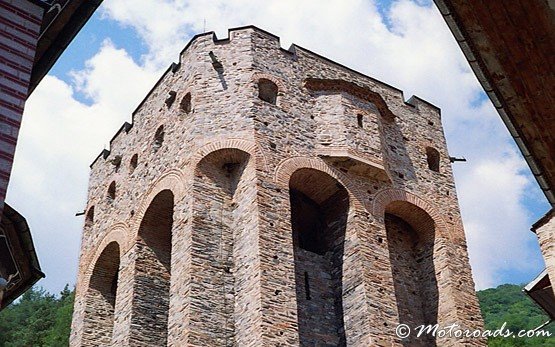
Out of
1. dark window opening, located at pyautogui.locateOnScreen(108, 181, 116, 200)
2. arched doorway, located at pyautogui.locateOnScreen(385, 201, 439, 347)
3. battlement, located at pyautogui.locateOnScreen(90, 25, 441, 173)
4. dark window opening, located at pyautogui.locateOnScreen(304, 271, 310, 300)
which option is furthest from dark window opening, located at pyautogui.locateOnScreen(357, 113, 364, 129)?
dark window opening, located at pyautogui.locateOnScreen(108, 181, 116, 200)

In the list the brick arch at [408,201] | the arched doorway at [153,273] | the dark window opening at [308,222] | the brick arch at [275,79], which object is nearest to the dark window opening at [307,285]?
the dark window opening at [308,222]

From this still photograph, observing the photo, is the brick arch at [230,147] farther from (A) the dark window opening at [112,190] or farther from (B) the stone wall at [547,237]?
(B) the stone wall at [547,237]

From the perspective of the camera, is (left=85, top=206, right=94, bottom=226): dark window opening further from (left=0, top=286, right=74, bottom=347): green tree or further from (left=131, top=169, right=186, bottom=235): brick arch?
(left=0, top=286, right=74, bottom=347): green tree

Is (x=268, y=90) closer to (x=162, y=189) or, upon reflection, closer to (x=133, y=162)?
(x=162, y=189)

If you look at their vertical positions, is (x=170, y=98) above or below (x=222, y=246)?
above

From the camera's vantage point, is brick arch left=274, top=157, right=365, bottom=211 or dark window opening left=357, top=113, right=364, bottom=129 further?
dark window opening left=357, top=113, right=364, bottom=129

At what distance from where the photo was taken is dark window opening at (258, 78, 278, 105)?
55.4 feet

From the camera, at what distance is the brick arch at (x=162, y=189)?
15695 mm

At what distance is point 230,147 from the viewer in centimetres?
1559

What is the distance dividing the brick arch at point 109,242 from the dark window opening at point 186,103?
2.92m

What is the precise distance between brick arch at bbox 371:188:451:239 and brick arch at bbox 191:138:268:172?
276 cm

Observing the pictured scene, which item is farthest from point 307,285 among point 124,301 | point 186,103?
point 186,103

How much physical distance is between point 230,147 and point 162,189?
193cm

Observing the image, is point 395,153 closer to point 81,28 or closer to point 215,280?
point 215,280
